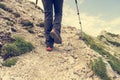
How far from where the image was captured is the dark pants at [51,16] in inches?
575

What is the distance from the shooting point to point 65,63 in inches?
575

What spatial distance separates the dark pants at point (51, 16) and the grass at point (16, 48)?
1.15 meters

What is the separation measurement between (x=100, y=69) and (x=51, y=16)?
3853 mm

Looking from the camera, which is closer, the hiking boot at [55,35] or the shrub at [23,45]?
the hiking boot at [55,35]

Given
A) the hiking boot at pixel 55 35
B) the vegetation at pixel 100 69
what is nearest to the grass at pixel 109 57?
the vegetation at pixel 100 69

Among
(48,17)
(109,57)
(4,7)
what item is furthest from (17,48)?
(109,57)

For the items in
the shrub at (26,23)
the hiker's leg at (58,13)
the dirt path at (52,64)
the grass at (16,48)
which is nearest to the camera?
the dirt path at (52,64)

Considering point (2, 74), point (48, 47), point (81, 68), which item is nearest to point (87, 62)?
point (81, 68)

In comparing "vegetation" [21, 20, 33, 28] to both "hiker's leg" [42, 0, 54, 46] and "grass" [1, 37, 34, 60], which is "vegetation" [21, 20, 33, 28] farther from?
"hiker's leg" [42, 0, 54, 46]

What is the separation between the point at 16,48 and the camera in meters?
14.6

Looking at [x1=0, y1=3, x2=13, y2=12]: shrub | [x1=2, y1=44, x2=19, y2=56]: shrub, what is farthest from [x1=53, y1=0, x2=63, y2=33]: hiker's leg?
[x1=0, y1=3, x2=13, y2=12]: shrub

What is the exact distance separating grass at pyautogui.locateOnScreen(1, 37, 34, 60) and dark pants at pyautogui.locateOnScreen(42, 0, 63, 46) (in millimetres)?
1150

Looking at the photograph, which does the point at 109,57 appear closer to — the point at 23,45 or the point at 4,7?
the point at 23,45

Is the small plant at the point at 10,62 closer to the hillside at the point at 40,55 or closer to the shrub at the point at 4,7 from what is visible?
the hillside at the point at 40,55
